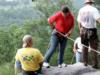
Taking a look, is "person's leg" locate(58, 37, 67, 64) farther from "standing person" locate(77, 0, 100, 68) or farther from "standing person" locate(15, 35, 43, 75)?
"standing person" locate(15, 35, 43, 75)

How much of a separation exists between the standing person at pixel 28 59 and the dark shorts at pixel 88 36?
7.72 feet

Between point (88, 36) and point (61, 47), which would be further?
point (61, 47)

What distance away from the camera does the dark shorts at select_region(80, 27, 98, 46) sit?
37.9 ft

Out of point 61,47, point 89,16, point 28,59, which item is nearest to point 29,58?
point 28,59

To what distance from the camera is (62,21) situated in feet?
38.7

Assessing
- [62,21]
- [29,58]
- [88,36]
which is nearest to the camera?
[29,58]

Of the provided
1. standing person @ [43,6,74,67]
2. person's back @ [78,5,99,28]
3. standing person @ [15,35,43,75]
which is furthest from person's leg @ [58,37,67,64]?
standing person @ [15,35,43,75]

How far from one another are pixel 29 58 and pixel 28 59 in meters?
0.04

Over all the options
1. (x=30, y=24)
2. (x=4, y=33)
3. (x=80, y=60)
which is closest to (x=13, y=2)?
(x=4, y=33)

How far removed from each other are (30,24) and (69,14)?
33.1m

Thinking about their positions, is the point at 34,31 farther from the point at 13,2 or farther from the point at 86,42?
the point at 13,2

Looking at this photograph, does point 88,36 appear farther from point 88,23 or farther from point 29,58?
point 29,58

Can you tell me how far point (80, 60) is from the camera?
13055 millimetres

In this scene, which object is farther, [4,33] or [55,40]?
[4,33]
